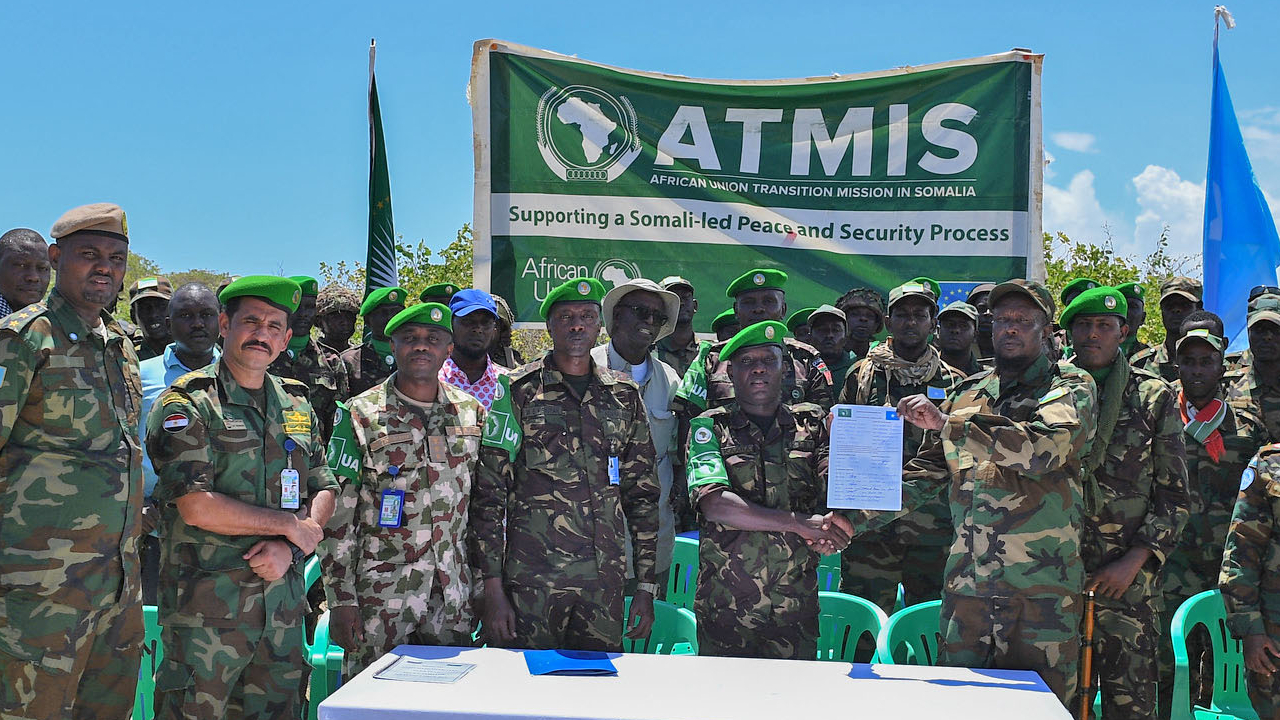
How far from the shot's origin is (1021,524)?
3.72 metres

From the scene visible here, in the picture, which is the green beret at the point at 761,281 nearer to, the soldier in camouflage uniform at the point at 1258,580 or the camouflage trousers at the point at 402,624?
the soldier in camouflage uniform at the point at 1258,580

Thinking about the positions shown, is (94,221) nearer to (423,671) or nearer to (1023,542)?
(423,671)

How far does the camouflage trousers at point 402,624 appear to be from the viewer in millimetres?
3744

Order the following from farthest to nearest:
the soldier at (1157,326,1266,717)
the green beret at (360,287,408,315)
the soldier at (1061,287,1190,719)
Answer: the green beret at (360,287,408,315) < the soldier at (1157,326,1266,717) < the soldier at (1061,287,1190,719)

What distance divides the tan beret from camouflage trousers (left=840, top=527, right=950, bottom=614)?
3.94 metres

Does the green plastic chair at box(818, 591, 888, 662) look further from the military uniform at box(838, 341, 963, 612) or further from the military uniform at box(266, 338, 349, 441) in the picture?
the military uniform at box(266, 338, 349, 441)

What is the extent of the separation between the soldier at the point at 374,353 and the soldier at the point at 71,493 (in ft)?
9.01

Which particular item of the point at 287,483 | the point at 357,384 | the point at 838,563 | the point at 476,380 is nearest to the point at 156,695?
the point at 287,483

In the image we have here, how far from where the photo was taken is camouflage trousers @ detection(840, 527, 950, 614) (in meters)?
5.29

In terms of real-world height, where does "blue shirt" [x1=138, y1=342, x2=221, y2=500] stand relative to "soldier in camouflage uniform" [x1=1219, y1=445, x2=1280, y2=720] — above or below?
above

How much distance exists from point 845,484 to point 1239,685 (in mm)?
2290

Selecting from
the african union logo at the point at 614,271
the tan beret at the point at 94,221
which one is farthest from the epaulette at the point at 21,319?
the african union logo at the point at 614,271

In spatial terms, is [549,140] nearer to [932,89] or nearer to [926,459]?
[932,89]

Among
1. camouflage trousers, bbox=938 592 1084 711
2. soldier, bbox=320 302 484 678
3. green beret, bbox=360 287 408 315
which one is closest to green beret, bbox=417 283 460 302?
green beret, bbox=360 287 408 315
